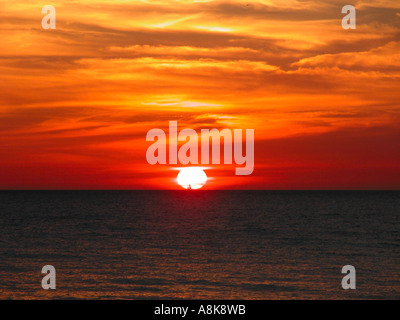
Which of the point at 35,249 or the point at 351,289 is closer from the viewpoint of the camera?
the point at 351,289

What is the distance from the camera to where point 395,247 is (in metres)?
50.2

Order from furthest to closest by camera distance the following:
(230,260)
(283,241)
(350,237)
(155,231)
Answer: (155,231) → (350,237) → (283,241) → (230,260)

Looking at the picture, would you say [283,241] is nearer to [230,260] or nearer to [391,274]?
[230,260]

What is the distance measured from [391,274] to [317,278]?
5.28m

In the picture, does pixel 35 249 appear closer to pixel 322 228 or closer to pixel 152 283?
pixel 152 283

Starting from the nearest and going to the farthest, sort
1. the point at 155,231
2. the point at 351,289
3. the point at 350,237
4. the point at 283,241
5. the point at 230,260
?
the point at 351,289 → the point at 230,260 → the point at 283,241 → the point at 350,237 → the point at 155,231

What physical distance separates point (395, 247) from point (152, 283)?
1177 inches
